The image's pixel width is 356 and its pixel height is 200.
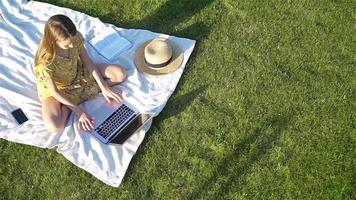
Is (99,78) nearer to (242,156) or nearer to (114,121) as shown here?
(114,121)

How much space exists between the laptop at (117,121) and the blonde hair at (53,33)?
1.06 meters

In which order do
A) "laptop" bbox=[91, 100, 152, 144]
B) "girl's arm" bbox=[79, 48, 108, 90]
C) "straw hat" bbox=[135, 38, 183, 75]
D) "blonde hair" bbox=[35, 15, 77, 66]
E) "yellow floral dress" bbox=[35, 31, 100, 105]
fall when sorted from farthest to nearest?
"straw hat" bbox=[135, 38, 183, 75]
"girl's arm" bbox=[79, 48, 108, 90]
"laptop" bbox=[91, 100, 152, 144]
"yellow floral dress" bbox=[35, 31, 100, 105]
"blonde hair" bbox=[35, 15, 77, 66]

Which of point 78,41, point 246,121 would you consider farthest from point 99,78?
point 246,121

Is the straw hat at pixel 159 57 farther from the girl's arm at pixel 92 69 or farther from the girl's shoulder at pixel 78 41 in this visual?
the girl's shoulder at pixel 78 41

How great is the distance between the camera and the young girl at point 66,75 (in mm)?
5602

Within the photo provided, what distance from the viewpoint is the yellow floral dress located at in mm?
5926

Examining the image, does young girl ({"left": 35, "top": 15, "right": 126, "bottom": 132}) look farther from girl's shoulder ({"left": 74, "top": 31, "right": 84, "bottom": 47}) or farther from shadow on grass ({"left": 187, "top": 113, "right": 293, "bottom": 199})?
shadow on grass ({"left": 187, "top": 113, "right": 293, "bottom": 199})

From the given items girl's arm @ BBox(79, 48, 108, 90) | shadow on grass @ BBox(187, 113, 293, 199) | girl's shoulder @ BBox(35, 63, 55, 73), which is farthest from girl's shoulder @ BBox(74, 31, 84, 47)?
shadow on grass @ BBox(187, 113, 293, 199)

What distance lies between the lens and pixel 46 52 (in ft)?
18.9

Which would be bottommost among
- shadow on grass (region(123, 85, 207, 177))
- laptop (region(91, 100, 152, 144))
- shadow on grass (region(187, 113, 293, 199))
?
shadow on grass (region(187, 113, 293, 199))

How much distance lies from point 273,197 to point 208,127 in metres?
1.25

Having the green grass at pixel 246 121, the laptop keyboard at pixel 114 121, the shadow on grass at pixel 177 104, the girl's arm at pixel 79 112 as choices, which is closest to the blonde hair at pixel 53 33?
the girl's arm at pixel 79 112

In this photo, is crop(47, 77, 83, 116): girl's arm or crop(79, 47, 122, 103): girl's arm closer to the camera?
crop(47, 77, 83, 116): girl's arm

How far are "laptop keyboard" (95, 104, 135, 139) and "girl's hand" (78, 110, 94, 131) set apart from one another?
0.35 feet
